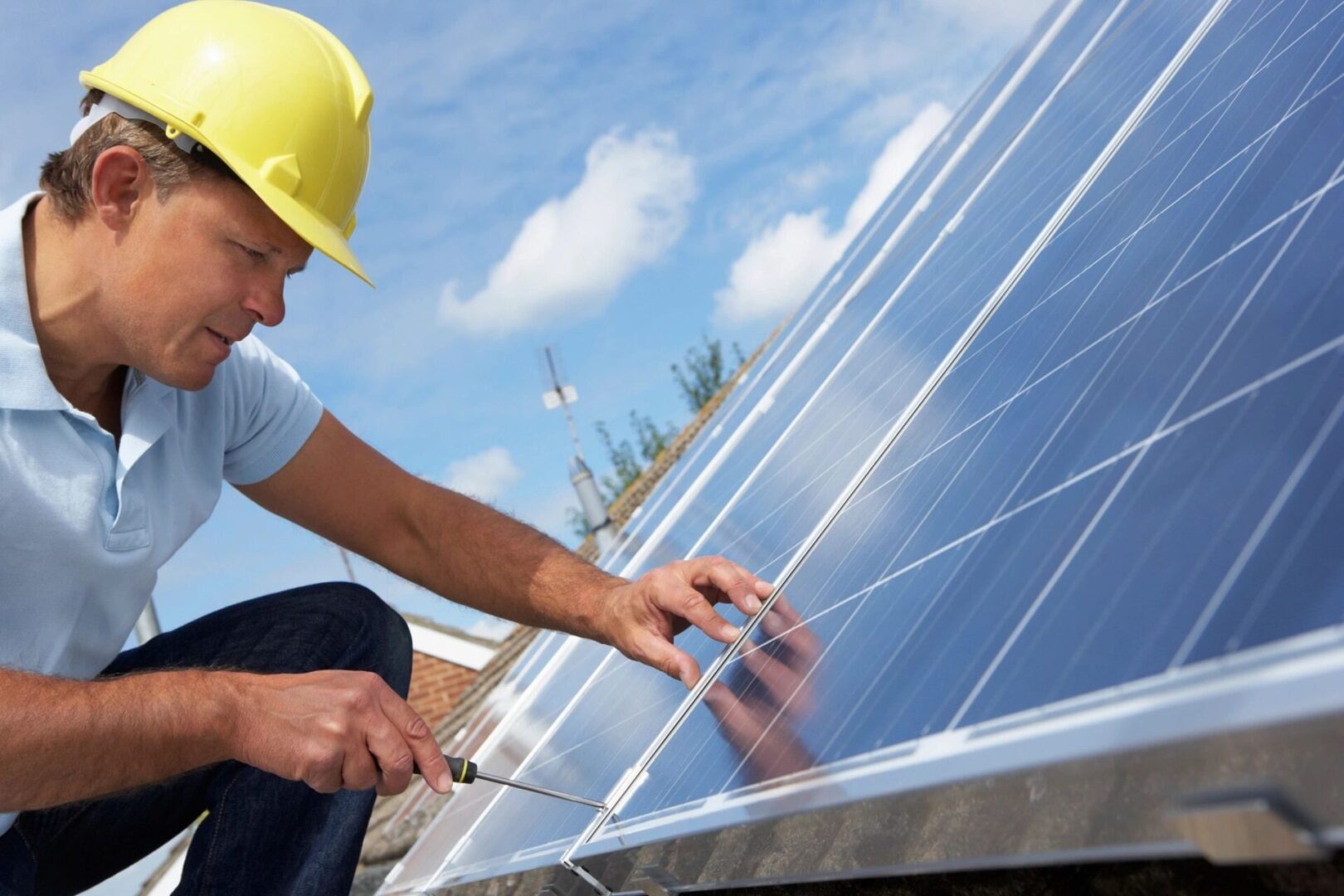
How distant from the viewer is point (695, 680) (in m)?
3.02

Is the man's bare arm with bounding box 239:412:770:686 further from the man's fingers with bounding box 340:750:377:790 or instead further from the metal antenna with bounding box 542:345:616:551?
the metal antenna with bounding box 542:345:616:551

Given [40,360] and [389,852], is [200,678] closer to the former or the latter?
[40,360]

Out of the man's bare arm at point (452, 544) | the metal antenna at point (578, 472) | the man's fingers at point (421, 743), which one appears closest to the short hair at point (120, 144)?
the man's bare arm at point (452, 544)

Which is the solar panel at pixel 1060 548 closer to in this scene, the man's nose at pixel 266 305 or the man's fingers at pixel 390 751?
the man's fingers at pixel 390 751

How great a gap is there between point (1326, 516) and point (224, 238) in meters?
3.00

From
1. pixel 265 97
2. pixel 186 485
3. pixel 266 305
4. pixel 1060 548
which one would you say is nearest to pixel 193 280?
pixel 266 305

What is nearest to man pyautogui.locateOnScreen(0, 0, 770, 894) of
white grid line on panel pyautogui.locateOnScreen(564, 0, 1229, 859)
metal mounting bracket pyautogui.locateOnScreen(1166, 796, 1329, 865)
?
white grid line on panel pyautogui.locateOnScreen(564, 0, 1229, 859)

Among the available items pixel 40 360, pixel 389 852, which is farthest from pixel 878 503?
pixel 389 852

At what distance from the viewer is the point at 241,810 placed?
3711mm

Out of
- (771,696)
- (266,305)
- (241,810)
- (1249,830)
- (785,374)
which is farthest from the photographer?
(785,374)

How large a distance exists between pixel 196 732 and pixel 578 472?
12.3 metres

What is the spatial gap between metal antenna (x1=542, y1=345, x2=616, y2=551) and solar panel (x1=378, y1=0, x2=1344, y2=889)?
25.7 ft

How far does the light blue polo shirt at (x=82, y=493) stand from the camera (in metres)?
3.44

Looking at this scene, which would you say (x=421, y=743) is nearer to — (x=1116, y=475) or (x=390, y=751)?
(x=390, y=751)
